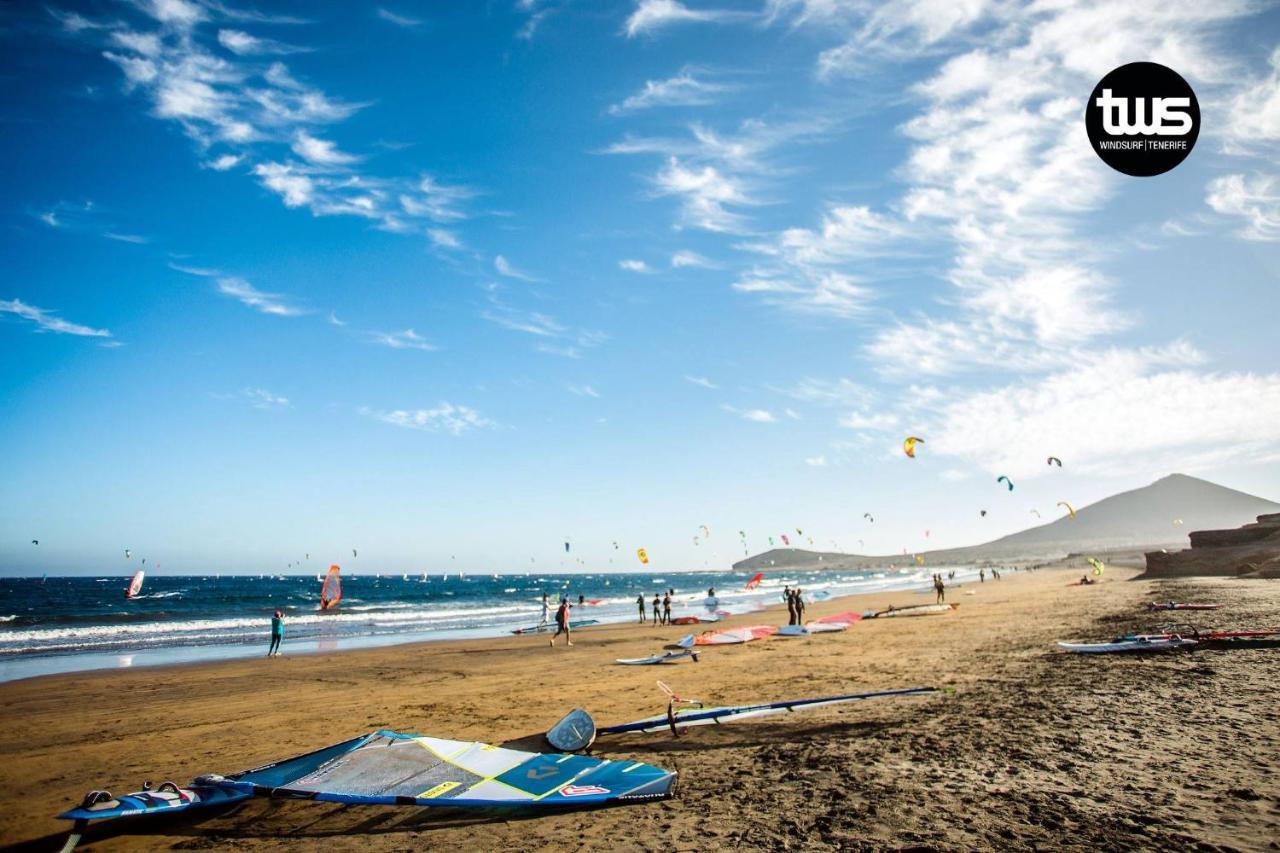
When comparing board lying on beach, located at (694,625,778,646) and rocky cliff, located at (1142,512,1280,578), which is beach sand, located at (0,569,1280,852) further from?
rocky cliff, located at (1142,512,1280,578)

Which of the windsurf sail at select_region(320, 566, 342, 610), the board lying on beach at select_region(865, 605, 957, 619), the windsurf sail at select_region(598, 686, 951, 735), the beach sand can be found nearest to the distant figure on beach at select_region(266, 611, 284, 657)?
the beach sand

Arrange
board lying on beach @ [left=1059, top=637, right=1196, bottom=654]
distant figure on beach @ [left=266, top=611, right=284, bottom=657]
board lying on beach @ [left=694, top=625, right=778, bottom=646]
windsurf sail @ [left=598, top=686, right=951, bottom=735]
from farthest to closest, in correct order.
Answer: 1. distant figure on beach @ [left=266, top=611, right=284, bottom=657]
2. board lying on beach @ [left=694, top=625, right=778, bottom=646]
3. board lying on beach @ [left=1059, top=637, right=1196, bottom=654]
4. windsurf sail @ [left=598, top=686, right=951, bottom=735]

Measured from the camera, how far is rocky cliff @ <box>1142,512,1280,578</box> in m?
29.9

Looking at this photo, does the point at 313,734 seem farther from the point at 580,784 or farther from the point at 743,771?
the point at 743,771

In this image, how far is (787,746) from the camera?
20.6ft

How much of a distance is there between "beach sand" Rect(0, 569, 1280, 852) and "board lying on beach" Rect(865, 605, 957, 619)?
27.4 feet

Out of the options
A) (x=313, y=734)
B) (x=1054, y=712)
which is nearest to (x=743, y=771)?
(x=1054, y=712)

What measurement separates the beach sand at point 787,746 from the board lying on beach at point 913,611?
8.34 metres

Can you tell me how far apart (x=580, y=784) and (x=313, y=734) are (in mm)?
5006

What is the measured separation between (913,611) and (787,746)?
60.9ft

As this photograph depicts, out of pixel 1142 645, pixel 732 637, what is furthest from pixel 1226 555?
pixel 732 637

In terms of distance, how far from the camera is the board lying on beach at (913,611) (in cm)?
2191

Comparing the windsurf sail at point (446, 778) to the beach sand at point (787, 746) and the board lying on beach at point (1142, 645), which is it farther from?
the board lying on beach at point (1142, 645)

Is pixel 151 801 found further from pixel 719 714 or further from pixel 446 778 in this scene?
pixel 719 714
